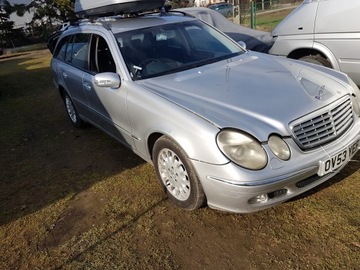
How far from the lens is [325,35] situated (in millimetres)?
4805

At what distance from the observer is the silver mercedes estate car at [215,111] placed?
7.86 feet

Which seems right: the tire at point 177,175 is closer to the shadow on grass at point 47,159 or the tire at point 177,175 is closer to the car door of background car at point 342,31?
the shadow on grass at point 47,159

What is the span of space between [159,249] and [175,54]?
6.68ft

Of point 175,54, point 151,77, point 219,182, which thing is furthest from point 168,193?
point 175,54

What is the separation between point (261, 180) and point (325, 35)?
11.1ft

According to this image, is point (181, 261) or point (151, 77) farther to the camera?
point (151, 77)

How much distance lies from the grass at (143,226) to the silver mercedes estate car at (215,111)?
0.27m

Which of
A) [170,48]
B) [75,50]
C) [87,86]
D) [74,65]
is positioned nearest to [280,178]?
[170,48]

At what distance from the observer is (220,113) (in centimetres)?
259

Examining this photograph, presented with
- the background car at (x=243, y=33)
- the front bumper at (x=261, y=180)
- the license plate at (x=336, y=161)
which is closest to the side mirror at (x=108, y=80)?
the front bumper at (x=261, y=180)

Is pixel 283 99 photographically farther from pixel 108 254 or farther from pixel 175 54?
pixel 108 254

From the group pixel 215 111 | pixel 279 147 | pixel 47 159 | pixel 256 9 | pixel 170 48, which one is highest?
pixel 170 48

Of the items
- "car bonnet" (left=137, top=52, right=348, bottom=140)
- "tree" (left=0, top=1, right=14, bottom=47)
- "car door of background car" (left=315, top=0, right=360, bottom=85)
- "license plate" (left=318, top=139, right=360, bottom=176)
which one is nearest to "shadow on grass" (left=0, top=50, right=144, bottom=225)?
"car bonnet" (left=137, top=52, right=348, bottom=140)

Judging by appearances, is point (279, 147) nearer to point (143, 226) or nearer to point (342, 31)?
point (143, 226)
